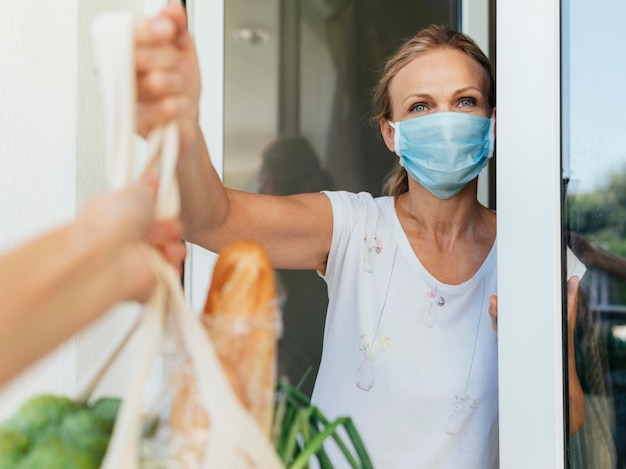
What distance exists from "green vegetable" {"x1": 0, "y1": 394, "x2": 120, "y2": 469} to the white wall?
0.61 meters

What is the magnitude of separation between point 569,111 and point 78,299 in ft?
2.69

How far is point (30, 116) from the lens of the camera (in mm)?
1041

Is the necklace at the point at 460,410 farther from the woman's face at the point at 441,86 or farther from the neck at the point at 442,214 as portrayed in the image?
the woman's face at the point at 441,86

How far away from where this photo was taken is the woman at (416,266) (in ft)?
3.56

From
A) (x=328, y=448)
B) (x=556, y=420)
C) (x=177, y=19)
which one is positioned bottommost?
(x=328, y=448)

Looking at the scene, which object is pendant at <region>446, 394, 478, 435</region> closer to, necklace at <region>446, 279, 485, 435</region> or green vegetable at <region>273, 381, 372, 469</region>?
necklace at <region>446, 279, 485, 435</region>

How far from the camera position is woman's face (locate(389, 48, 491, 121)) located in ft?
3.74

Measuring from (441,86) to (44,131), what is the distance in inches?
25.5

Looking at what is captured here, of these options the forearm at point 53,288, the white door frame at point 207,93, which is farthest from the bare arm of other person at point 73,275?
the white door frame at point 207,93

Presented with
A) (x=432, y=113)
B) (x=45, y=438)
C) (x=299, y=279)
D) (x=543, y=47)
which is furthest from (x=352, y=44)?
(x=45, y=438)

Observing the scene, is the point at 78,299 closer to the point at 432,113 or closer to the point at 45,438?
the point at 45,438

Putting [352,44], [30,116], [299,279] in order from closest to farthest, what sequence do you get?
[30,116] < [299,279] < [352,44]

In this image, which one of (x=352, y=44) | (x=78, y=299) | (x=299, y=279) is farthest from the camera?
(x=352, y=44)

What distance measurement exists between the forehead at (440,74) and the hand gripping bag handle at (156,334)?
82 cm
